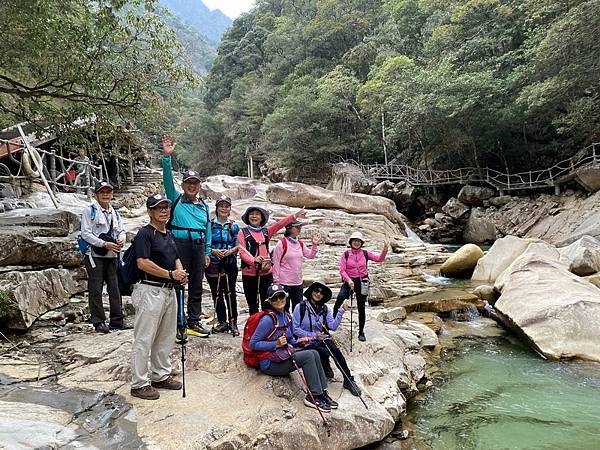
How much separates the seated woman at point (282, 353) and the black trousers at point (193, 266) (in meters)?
0.92

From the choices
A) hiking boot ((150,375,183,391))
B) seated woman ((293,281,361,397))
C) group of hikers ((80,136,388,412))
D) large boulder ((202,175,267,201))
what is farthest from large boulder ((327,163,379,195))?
hiking boot ((150,375,183,391))

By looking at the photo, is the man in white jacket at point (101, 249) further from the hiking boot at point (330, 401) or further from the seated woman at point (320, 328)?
the hiking boot at point (330, 401)

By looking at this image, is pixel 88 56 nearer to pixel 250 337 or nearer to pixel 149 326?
pixel 149 326

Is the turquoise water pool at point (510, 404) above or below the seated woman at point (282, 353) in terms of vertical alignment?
below

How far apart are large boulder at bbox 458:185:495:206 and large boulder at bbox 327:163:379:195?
502cm

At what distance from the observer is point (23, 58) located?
235 inches

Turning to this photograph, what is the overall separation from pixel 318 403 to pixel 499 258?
366 inches

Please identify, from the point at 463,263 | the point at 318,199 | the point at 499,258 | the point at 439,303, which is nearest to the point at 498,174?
the point at 318,199

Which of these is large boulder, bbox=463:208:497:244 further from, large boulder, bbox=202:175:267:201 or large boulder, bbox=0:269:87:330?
large boulder, bbox=0:269:87:330

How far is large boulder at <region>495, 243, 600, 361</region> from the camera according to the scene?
20.3 ft

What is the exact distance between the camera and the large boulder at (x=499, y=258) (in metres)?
11.2

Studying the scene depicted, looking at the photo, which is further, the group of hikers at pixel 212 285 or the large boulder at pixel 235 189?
the large boulder at pixel 235 189

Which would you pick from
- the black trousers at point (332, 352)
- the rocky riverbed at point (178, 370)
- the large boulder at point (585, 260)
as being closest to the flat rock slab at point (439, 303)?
the rocky riverbed at point (178, 370)

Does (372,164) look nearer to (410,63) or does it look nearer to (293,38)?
(410,63)
